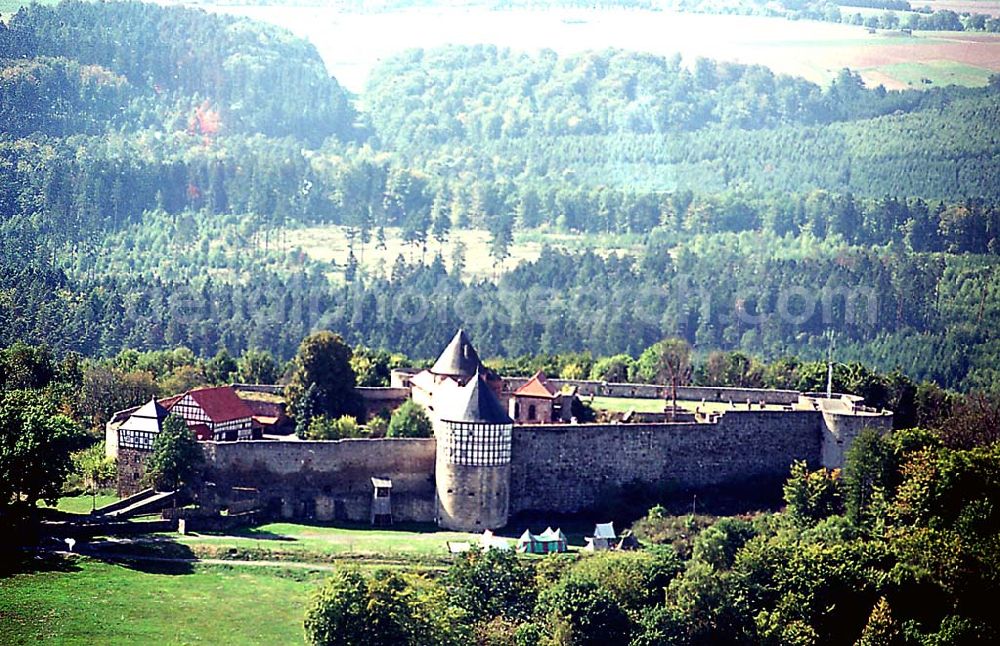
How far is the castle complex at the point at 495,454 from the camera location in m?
56.3

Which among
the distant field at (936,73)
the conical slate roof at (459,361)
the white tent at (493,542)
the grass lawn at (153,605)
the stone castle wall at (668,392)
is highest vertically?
the distant field at (936,73)

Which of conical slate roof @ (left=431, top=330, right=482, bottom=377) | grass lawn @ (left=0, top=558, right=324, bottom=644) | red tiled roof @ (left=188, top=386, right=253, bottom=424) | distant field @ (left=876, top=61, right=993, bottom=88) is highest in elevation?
distant field @ (left=876, top=61, right=993, bottom=88)

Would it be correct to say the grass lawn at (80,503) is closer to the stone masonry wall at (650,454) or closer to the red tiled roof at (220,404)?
the red tiled roof at (220,404)

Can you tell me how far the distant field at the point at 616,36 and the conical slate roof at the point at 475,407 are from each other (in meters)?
63.0

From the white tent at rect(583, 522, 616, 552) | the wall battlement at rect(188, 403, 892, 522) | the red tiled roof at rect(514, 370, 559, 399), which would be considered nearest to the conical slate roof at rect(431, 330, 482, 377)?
the red tiled roof at rect(514, 370, 559, 399)

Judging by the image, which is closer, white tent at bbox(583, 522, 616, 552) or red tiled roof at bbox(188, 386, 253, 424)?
white tent at bbox(583, 522, 616, 552)

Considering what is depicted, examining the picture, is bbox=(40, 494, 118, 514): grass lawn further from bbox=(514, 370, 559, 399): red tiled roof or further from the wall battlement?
bbox=(514, 370, 559, 399): red tiled roof

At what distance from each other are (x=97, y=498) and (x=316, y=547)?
673cm

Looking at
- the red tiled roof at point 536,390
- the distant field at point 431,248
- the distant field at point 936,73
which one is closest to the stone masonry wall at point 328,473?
the red tiled roof at point 536,390

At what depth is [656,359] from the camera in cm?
7312

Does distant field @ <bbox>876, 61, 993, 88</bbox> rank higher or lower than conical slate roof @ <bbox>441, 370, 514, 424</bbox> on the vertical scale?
higher

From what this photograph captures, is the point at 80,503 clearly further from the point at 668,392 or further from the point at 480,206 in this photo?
the point at 480,206

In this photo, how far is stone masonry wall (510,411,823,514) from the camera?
2288 inches

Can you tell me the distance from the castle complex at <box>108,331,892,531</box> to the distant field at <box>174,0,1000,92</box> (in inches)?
2264
